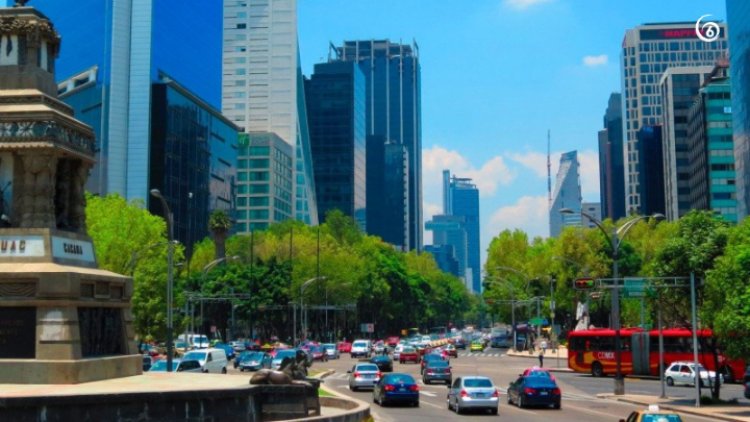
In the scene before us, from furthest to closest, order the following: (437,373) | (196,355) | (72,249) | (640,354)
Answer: (640,354), (437,373), (196,355), (72,249)

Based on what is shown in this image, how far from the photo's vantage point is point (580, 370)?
199 feet

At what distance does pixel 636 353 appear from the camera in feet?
188

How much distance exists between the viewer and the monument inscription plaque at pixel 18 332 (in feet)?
66.4

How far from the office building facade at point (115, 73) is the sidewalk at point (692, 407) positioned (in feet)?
313

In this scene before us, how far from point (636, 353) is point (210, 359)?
28.2 meters

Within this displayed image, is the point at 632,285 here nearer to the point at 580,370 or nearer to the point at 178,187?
the point at 580,370

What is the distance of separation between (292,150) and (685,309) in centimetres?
15932

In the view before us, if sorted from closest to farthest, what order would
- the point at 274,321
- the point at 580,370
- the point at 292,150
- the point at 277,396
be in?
1. the point at 277,396
2. the point at 580,370
3. the point at 274,321
4. the point at 292,150

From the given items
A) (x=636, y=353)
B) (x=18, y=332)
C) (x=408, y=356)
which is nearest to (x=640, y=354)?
(x=636, y=353)

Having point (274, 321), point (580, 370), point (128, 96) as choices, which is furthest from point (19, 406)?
point (128, 96)

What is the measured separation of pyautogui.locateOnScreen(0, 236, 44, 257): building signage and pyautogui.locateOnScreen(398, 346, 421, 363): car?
57.4m

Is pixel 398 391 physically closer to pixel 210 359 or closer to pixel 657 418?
pixel 210 359

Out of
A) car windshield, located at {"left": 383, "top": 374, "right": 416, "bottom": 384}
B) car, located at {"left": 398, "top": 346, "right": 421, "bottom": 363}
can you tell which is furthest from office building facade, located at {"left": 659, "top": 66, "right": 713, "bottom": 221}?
car windshield, located at {"left": 383, "top": 374, "right": 416, "bottom": 384}

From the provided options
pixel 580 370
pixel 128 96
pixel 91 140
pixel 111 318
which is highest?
pixel 128 96
